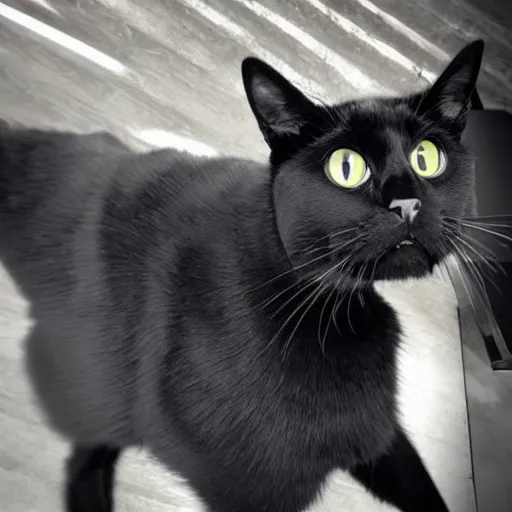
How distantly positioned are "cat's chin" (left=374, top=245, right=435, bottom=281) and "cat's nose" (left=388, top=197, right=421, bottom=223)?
0.15ft

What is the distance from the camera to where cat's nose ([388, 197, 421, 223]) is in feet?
2.13

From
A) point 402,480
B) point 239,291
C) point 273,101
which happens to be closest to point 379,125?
point 273,101

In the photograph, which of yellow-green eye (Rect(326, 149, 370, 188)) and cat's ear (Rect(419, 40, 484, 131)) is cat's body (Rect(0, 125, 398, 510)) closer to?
yellow-green eye (Rect(326, 149, 370, 188))

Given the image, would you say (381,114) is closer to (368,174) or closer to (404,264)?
(368,174)

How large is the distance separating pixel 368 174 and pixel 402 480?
46cm

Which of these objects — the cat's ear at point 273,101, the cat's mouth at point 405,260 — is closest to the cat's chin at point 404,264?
the cat's mouth at point 405,260

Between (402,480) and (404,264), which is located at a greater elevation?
(404,264)

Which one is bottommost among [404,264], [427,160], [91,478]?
[91,478]

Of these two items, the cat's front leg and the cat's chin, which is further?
the cat's front leg

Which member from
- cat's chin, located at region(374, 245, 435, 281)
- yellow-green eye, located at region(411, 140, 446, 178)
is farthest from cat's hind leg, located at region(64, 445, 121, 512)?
yellow-green eye, located at region(411, 140, 446, 178)

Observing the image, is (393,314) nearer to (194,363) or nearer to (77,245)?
(194,363)

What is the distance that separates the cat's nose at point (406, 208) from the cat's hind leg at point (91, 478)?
0.48 metres

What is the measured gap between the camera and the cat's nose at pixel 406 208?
0.65 m

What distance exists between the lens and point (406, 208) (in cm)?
65
